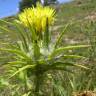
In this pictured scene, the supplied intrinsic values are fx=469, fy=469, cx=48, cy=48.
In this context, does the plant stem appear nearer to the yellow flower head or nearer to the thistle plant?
the thistle plant

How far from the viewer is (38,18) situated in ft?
14.5

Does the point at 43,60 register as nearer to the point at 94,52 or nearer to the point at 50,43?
the point at 50,43

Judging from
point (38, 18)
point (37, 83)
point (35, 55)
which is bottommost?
point (37, 83)

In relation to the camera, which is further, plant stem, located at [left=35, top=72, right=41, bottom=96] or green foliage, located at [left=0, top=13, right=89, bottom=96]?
plant stem, located at [left=35, top=72, right=41, bottom=96]

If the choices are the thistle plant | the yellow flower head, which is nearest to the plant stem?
the thistle plant

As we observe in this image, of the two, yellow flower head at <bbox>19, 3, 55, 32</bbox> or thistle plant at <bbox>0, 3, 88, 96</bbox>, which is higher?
yellow flower head at <bbox>19, 3, 55, 32</bbox>

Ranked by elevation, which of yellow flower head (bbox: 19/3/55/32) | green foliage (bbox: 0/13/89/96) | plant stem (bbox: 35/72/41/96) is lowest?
plant stem (bbox: 35/72/41/96)

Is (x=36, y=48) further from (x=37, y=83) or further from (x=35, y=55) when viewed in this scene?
(x=37, y=83)

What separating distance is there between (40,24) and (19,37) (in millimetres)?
244

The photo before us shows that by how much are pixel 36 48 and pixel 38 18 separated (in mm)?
285

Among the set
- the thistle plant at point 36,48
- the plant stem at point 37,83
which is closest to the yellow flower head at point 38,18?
the thistle plant at point 36,48

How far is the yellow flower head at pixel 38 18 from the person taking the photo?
4.41 metres

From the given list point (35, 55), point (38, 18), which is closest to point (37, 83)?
point (35, 55)

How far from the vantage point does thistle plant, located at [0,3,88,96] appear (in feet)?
14.3
